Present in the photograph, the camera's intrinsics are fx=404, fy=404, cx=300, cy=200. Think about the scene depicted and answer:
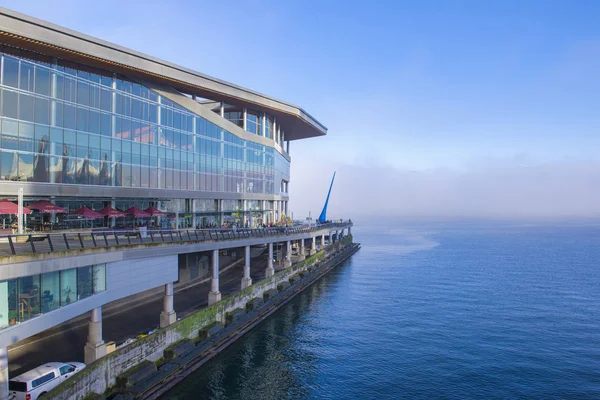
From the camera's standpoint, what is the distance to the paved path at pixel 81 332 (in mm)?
26250

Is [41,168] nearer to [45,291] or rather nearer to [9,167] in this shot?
[9,167]

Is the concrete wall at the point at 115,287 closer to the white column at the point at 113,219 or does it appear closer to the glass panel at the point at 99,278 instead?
the glass panel at the point at 99,278

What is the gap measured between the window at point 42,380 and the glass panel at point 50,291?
3.50 metres

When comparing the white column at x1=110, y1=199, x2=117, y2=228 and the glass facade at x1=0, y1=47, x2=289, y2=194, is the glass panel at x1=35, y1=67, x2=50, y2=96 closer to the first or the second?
the glass facade at x1=0, y1=47, x2=289, y2=194

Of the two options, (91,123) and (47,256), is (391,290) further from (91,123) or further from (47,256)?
(47,256)

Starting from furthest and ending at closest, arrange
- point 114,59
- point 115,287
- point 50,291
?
1. point 114,59
2. point 115,287
3. point 50,291

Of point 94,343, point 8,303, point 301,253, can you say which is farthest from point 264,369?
point 301,253

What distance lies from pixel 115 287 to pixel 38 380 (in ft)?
24.2

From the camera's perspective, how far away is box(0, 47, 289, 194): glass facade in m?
35.6

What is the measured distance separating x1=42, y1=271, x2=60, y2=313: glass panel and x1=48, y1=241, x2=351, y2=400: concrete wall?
403 cm

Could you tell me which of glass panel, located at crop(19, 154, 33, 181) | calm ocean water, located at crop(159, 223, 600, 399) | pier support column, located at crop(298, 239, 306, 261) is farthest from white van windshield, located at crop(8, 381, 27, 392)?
pier support column, located at crop(298, 239, 306, 261)

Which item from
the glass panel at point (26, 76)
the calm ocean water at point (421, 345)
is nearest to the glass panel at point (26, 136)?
the glass panel at point (26, 76)

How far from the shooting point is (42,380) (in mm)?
21656

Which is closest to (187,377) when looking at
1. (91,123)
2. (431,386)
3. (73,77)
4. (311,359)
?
(311,359)
